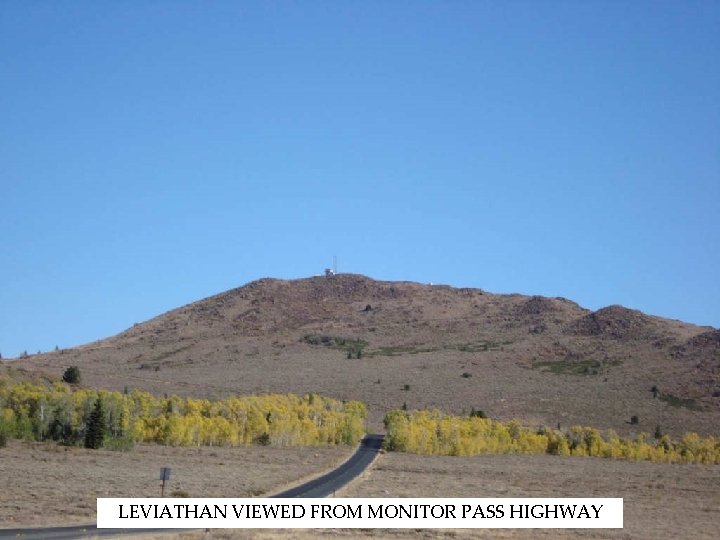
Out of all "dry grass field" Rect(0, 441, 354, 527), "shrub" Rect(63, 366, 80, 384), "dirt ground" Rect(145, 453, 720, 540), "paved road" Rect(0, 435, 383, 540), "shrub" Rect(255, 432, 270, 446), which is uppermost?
"shrub" Rect(63, 366, 80, 384)

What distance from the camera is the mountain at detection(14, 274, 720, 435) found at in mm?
99750

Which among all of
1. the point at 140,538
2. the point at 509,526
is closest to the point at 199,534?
the point at 140,538

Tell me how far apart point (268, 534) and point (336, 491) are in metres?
13.6

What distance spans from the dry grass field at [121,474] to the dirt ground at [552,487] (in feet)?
15.3

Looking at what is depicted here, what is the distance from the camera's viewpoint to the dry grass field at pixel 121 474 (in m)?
32.6

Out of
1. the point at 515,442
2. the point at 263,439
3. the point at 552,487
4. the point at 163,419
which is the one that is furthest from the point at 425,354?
the point at 552,487

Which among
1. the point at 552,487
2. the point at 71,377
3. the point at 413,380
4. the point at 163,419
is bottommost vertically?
the point at 552,487

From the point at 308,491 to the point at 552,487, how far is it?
51.0 ft

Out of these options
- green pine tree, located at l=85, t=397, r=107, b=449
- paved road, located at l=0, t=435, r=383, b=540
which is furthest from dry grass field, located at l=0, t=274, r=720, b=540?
green pine tree, located at l=85, t=397, r=107, b=449

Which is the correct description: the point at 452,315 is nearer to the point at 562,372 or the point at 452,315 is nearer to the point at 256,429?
the point at 562,372

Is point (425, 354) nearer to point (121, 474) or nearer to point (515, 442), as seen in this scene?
point (515, 442)

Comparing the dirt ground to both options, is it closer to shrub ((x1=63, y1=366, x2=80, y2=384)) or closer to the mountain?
the mountain

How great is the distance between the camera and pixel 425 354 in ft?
424

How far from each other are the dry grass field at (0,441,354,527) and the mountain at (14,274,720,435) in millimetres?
35221
